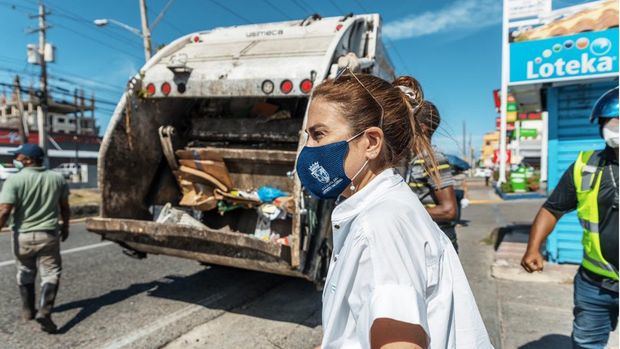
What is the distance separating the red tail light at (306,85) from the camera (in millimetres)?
3842

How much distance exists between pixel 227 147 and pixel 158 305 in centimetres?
172

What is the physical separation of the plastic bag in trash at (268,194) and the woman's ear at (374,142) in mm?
3085

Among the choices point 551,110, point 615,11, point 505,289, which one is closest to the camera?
point 505,289

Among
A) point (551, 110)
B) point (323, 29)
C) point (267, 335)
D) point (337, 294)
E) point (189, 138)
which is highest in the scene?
point (323, 29)

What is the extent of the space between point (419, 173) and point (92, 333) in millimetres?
2900

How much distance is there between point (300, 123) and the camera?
461 centimetres

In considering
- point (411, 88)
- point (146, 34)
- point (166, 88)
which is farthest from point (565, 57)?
point (146, 34)

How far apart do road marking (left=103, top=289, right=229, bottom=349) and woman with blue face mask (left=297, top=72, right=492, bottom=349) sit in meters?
2.81

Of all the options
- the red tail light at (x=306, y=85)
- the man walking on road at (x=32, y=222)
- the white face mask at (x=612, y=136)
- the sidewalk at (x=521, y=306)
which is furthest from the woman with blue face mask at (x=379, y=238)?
the man walking on road at (x=32, y=222)

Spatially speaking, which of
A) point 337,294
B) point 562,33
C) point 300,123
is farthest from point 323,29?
point 337,294

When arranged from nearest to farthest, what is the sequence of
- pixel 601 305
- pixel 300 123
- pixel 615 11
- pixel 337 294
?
pixel 337 294 < pixel 601 305 < pixel 300 123 < pixel 615 11

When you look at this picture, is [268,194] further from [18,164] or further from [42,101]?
[42,101]

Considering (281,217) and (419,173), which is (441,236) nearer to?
(419,173)

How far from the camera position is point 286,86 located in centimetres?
394
